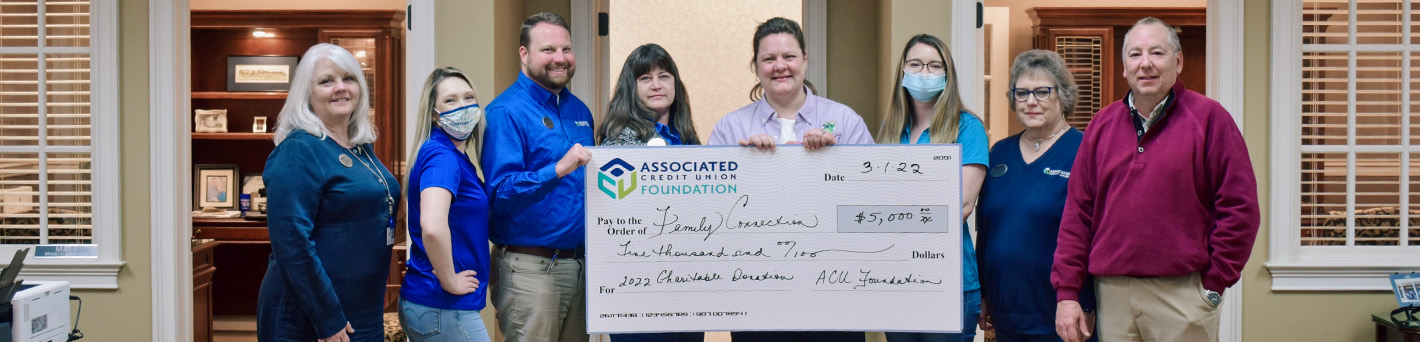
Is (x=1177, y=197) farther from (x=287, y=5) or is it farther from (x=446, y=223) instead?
(x=287, y=5)

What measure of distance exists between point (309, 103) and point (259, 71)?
4.65m

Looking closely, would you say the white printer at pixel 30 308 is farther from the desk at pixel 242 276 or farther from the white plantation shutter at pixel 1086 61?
the white plantation shutter at pixel 1086 61

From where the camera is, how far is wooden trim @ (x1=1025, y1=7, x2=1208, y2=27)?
→ 583cm

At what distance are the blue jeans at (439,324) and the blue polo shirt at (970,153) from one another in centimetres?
121

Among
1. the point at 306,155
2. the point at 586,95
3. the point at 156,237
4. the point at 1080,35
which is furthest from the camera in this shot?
the point at 1080,35

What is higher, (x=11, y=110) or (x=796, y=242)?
(x=11, y=110)

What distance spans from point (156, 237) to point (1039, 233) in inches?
130

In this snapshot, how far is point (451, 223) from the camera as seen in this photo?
2.21 m

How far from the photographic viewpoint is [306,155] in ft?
6.52

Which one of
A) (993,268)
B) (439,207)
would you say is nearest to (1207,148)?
(993,268)

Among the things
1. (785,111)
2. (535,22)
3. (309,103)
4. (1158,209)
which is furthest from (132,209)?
(1158,209)

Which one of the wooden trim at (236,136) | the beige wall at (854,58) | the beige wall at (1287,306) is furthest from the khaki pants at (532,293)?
the wooden trim at (236,136)

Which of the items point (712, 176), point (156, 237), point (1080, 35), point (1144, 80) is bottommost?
point (156, 237)

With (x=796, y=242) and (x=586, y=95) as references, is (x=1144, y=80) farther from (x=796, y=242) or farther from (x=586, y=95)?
(x=586, y=95)
